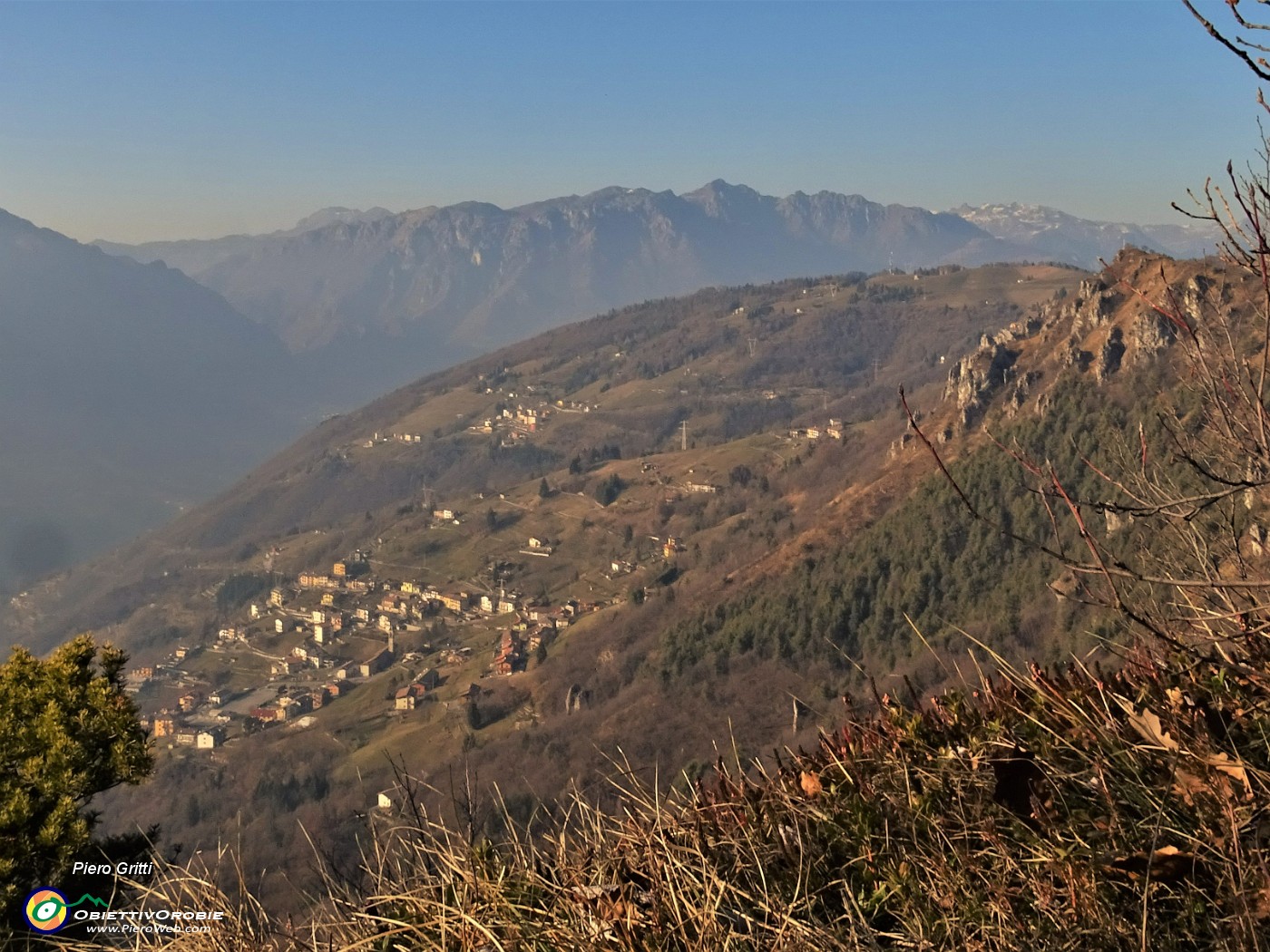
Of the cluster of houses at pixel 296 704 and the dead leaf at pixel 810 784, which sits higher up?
the dead leaf at pixel 810 784

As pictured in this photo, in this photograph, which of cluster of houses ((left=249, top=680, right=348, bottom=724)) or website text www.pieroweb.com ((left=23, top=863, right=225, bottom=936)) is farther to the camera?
cluster of houses ((left=249, top=680, right=348, bottom=724))

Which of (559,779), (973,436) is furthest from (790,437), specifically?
(559,779)

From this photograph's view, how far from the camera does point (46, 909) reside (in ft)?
22.2

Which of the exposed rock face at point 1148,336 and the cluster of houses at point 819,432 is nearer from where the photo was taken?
the exposed rock face at point 1148,336

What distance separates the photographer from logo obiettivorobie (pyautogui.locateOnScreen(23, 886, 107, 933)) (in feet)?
21.4

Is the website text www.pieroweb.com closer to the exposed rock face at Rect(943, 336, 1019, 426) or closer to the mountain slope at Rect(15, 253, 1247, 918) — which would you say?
the mountain slope at Rect(15, 253, 1247, 918)

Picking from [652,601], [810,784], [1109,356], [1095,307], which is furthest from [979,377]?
[810,784]

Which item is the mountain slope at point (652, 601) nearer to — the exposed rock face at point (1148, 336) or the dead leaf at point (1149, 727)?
the exposed rock face at point (1148, 336)

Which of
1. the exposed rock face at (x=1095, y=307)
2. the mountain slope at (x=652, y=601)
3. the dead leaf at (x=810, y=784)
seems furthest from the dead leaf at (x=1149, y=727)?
the exposed rock face at (x=1095, y=307)

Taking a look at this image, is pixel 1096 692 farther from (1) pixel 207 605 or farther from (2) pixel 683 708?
(1) pixel 207 605

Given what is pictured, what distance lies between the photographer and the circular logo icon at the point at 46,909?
6513 mm

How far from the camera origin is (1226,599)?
3.64 metres

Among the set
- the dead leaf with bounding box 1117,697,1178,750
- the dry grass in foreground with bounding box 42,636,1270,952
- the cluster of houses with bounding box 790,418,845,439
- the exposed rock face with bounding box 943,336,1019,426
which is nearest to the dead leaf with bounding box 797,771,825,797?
the dry grass in foreground with bounding box 42,636,1270,952

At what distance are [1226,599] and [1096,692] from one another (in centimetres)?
76
